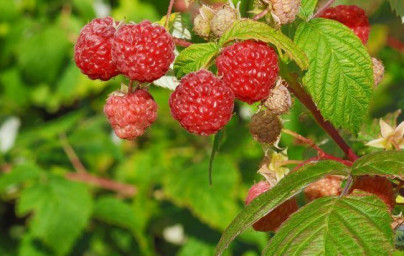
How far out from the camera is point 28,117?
4.32m

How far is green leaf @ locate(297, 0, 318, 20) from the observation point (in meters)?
1.40

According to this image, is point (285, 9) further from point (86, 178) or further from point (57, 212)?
point (86, 178)

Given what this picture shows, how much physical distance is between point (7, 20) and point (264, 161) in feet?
9.08

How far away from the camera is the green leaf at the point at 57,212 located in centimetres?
294

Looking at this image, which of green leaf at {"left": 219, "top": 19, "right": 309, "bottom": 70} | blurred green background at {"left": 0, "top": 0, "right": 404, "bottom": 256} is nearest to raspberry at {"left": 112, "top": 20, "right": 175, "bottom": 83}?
green leaf at {"left": 219, "top": 19, "right": 309, "bottom": 70}

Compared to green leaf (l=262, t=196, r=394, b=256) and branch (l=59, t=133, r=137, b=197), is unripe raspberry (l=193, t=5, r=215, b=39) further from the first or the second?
branch (l=59, t=133, r=137, b=197)

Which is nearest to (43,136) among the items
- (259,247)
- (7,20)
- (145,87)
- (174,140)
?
(174,140)

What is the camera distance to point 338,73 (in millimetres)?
1385

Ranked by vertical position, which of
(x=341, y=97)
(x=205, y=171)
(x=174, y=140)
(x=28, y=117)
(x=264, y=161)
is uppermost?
(x=341, y=97)

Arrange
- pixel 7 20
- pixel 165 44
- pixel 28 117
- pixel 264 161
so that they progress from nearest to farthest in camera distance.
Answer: pixel 165 44 < pixel 264 161 < pixel 7 20 < pixel 28 117

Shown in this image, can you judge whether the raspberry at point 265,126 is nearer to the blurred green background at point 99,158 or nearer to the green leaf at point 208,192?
the blurred green background at point 99,158

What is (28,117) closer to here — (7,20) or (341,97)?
(7,20)

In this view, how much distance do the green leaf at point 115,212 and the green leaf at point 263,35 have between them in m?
1.91

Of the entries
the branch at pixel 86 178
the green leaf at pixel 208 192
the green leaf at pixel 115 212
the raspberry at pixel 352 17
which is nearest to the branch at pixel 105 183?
the branch at pixel 86 178
